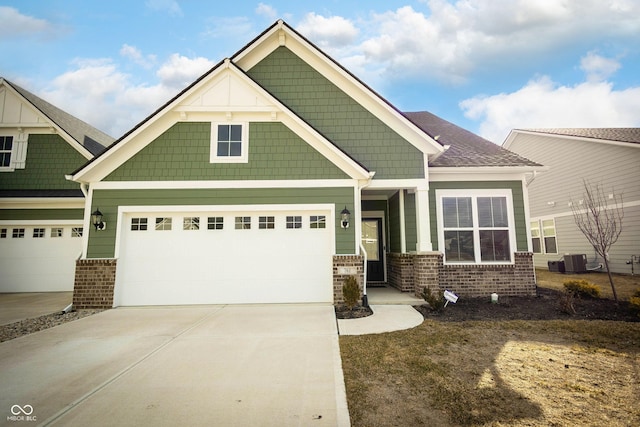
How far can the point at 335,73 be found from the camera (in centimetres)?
951

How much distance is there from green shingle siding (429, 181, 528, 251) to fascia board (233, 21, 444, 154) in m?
1.22

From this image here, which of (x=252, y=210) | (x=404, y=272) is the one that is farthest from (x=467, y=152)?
(x=252, y=210)

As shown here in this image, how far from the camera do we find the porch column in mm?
8742

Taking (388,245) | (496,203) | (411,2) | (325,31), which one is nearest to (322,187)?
(388,245)

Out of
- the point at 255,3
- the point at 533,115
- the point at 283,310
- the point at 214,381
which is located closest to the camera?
the point at 214,381

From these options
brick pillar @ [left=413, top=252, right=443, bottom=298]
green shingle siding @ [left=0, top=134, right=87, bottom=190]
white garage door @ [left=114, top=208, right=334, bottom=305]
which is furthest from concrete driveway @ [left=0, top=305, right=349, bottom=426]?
green shingle siding @ [left=0, top=134, right=87, bottom=190]

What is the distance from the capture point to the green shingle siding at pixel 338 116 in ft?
29.9

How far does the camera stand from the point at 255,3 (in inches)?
420

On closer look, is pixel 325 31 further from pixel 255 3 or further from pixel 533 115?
pixel 533 115

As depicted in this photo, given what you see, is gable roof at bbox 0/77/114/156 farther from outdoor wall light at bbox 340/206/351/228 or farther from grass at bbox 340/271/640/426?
grass at bbox 340/271/640/426

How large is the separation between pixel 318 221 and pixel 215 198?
2.82 metres

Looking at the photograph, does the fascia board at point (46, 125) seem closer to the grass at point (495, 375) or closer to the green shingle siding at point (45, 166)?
the green shingle siding at point (45, 166)

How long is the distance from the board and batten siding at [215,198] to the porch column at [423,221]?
2083mm

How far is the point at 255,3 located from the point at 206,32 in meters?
2.62
